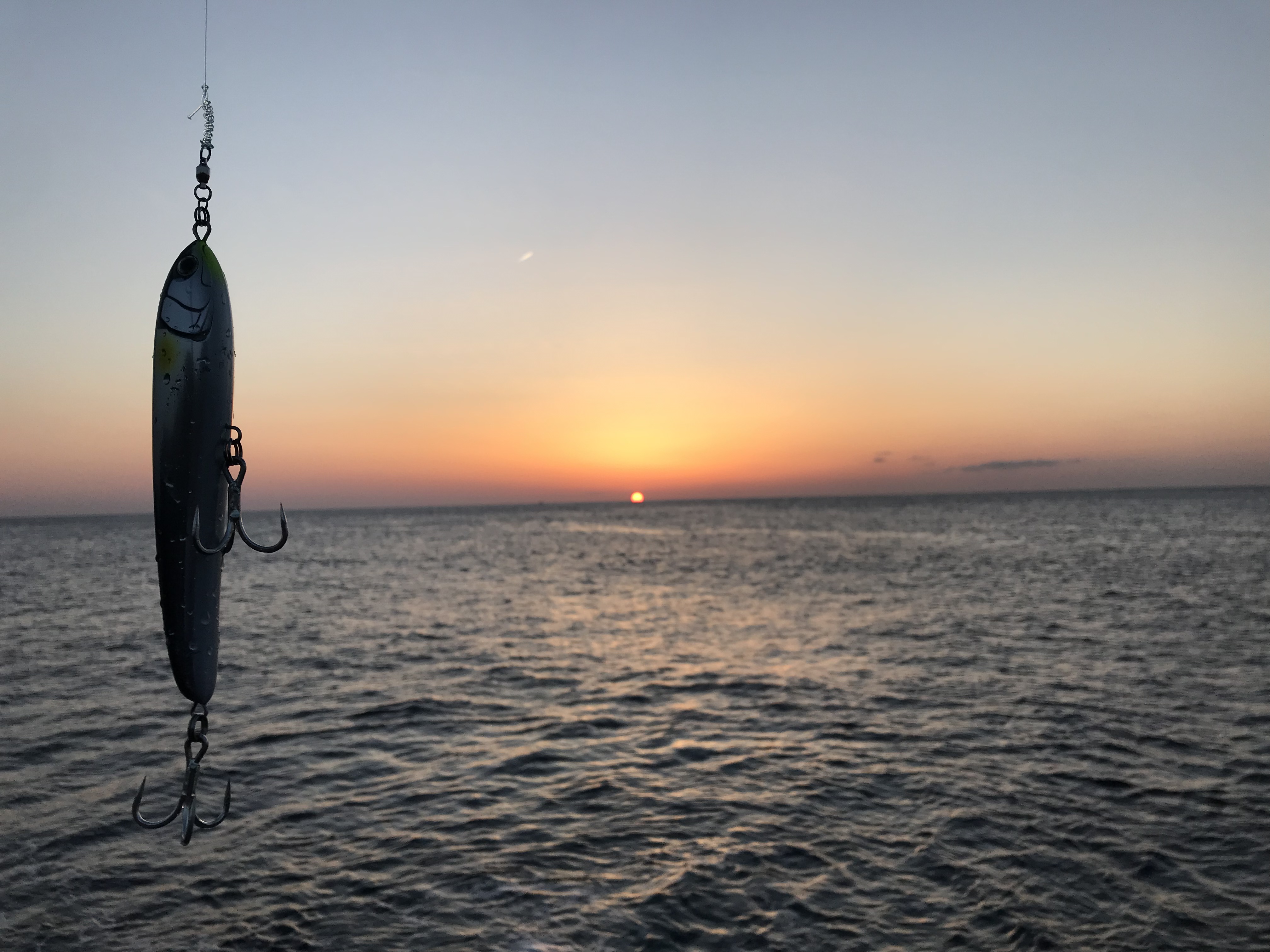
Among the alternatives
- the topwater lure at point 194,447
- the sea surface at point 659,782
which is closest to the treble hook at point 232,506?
the topwater lure at point 194,447

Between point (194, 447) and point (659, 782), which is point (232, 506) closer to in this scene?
point (194, 447)

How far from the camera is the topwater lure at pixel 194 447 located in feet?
18.6

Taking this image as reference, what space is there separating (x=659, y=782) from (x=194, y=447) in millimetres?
11875

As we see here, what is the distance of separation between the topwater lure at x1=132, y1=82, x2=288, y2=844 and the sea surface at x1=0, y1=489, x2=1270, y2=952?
5.74 m

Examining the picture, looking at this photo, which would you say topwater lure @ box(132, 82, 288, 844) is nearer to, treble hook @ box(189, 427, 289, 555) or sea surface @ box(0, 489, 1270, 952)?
treble hook @ box(189, 427, 289, 555)

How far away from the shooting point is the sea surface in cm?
1038

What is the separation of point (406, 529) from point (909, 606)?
480ft

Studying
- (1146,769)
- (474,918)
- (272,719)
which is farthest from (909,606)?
(474,918)

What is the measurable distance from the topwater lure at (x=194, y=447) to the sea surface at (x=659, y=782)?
18.8ft

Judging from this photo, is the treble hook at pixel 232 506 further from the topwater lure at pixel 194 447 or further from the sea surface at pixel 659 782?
the sea surface at pixel 659 782

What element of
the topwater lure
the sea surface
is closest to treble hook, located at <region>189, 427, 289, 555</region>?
the topwater lure

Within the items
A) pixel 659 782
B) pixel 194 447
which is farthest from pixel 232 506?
pixel 659 782

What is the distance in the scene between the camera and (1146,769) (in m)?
15.6

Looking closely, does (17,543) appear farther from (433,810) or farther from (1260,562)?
(1260,562)
